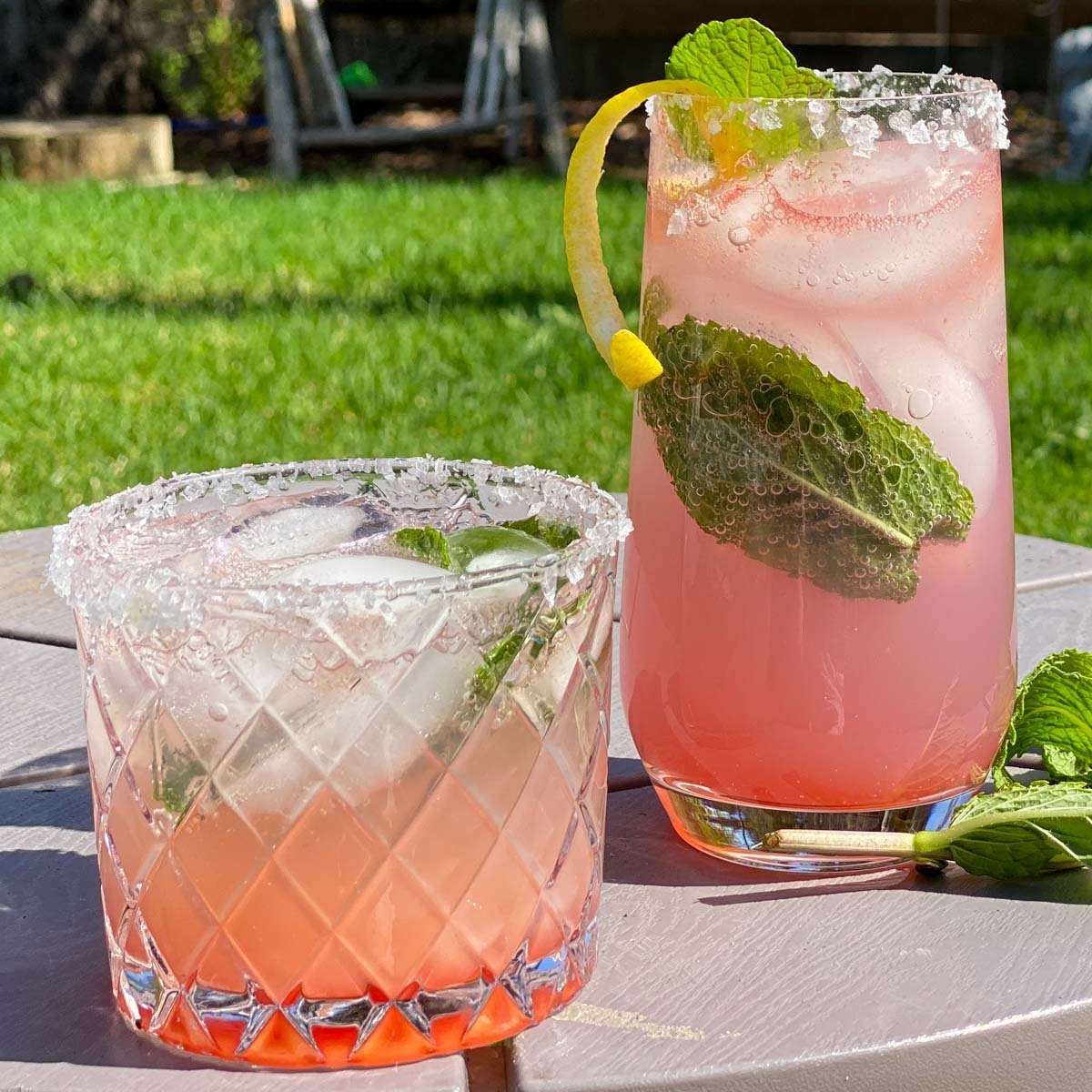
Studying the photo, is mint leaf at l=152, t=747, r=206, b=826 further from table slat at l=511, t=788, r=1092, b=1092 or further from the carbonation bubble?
the carbonation bubble

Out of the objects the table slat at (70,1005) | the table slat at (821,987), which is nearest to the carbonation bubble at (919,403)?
the table slat at (821,987)

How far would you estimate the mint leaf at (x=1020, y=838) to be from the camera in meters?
0.80

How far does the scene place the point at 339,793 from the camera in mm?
647

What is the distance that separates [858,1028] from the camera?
2.25 ft

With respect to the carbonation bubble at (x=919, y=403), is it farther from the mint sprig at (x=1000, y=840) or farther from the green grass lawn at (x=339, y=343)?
the green grass lawn at (x=339, y=343)

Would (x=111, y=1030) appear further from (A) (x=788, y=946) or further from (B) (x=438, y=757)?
(A) (x=788, y=946)

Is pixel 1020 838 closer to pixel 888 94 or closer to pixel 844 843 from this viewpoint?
pixel 844 843

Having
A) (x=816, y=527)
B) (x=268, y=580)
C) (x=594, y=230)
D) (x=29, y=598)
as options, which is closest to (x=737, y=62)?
(x=594, y=230)

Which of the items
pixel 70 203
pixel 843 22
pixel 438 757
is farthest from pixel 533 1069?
pixel 843 22

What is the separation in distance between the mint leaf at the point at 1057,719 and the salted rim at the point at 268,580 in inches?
12.6

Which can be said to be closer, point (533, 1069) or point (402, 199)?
point (533, 1069)

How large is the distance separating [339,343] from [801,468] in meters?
3.70

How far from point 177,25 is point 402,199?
4391 mm

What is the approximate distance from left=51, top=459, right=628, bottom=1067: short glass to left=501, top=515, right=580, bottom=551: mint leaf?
32 mm
